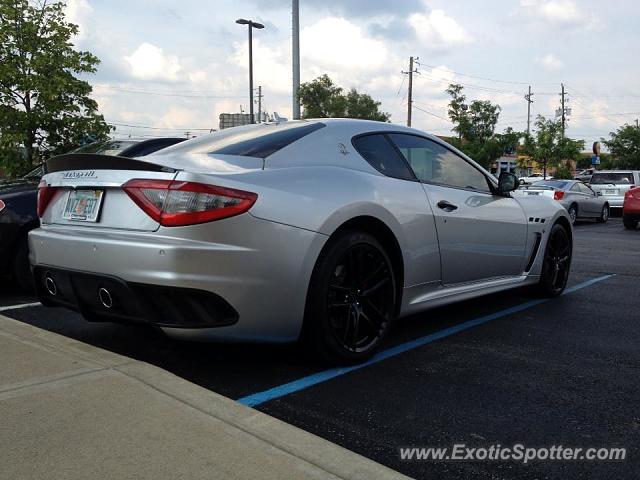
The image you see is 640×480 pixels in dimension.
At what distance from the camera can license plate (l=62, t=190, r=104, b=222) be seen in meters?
3.43

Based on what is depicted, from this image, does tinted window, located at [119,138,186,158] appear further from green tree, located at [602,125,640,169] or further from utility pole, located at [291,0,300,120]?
green tree, located at [602,125,640,169]

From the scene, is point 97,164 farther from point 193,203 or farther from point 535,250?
point 535,250

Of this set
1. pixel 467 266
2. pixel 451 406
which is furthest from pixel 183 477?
pixel 467 266

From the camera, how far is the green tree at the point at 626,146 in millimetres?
48625

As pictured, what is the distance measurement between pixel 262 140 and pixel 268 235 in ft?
2.88

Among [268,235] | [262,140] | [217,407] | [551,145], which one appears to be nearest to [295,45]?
[262,140]

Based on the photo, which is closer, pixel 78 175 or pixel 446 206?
pixel 78 175

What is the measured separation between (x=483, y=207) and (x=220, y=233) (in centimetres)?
251

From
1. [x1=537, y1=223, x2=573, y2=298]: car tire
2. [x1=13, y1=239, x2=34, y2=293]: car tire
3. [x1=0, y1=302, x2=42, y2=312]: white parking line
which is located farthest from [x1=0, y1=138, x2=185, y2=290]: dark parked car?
[x1=537, y1=223, x2=573, y2=298]: car tire

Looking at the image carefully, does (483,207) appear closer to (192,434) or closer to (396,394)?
(396,394)

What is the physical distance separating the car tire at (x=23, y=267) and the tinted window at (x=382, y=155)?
3385 millimetres

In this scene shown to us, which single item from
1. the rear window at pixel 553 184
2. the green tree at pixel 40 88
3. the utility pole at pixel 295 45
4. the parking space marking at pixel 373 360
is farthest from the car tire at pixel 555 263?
the utility pole at pixel 295 45

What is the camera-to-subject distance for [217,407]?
286 centimetres

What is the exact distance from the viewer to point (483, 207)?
481 centimetres
